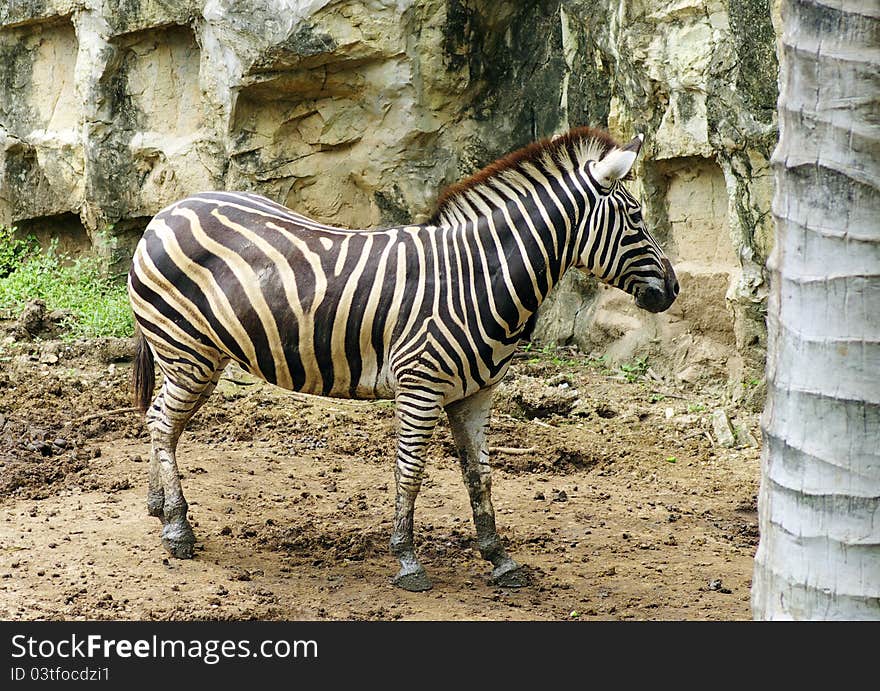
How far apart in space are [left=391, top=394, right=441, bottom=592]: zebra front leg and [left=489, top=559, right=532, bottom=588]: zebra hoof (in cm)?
36

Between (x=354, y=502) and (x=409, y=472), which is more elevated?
(x=409, y=472)

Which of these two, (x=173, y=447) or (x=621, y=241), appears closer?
(x=621, y=241)

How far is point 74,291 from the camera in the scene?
1087 cm

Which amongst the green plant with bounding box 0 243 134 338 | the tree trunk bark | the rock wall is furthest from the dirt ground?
the tree trunk bark

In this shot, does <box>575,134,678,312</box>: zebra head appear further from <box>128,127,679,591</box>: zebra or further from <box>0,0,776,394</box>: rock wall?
<box>0,0,776,394</box>: rock wall

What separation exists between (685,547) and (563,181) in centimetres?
225

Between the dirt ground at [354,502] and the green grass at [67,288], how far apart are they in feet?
1.65

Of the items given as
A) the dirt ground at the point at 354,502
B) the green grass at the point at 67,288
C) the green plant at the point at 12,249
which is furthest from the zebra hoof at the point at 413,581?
the green plant at the point at 12,249

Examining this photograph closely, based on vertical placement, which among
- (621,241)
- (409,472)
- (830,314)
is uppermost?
(621,241)

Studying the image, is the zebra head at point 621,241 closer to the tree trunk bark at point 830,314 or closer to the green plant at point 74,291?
the tree trunk bark at point 830,314

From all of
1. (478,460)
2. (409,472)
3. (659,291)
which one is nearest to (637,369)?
(659,291)

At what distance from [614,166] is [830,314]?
2.59 meters

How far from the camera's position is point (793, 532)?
9.87 feet

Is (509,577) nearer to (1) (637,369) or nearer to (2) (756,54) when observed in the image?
(1) (637,369)
